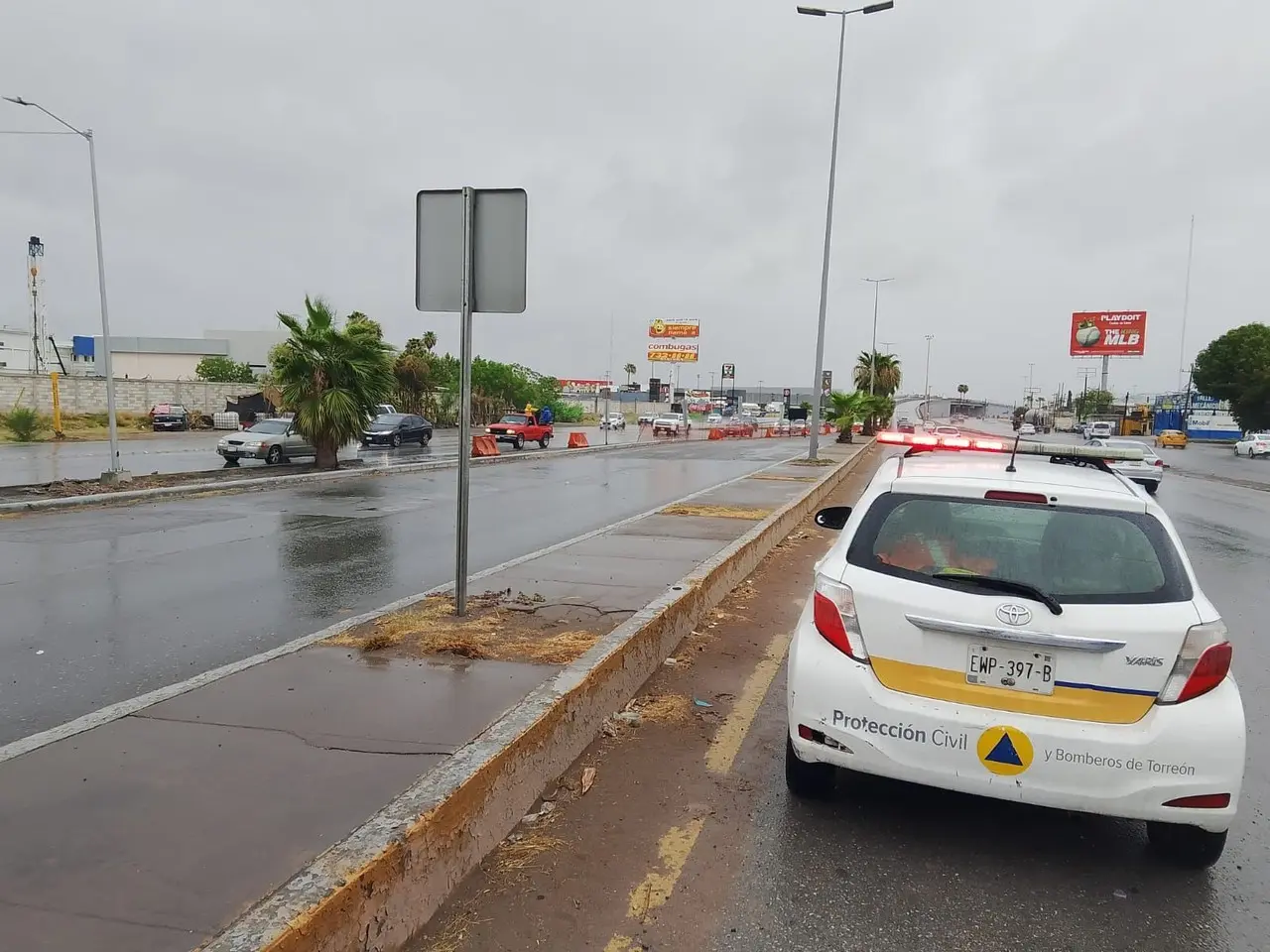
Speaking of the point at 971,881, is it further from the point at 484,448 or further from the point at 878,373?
the point at 878,373

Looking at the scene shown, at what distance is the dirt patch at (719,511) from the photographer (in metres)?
13.2

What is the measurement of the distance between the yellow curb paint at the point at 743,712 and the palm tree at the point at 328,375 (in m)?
16.3

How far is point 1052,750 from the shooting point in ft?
10.5

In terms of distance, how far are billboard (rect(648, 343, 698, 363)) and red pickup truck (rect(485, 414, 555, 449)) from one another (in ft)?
123

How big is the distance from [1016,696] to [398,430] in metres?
33.0

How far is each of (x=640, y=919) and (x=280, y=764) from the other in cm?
176

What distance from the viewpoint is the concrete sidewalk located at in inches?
106

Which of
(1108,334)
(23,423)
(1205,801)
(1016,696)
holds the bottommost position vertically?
(23,423)

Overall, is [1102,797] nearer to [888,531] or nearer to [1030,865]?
[1030,865]

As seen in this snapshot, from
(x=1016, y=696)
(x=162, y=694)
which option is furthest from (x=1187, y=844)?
(x=162, y=694)

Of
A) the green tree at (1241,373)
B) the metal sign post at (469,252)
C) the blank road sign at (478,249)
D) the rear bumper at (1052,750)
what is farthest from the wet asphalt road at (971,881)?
the green tree at (1241,373)

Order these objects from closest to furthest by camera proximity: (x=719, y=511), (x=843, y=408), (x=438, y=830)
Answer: (x=438, y=830) < (x=719, y=511) < (x=843, y=408)

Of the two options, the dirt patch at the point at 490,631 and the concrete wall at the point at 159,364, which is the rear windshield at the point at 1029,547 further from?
the concrete wall at the point at 159,364

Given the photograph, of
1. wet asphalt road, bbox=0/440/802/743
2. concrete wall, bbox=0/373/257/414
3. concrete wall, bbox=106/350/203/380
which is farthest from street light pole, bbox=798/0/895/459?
concrete wall, bbox=106/350/203/380
